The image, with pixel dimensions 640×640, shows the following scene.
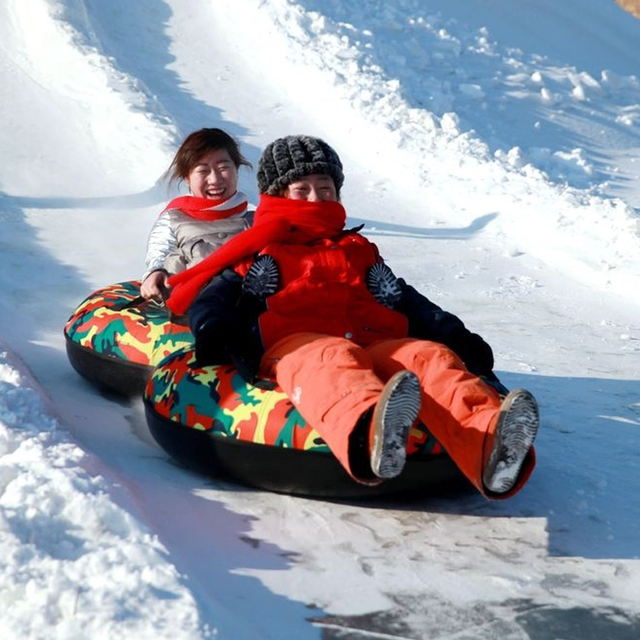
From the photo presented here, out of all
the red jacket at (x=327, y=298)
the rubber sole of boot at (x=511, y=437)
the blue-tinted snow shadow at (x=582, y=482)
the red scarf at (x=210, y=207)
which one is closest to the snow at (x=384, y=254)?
the blue-tinted snow shadow at (x=582, y=482)

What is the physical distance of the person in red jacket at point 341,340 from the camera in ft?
10.3

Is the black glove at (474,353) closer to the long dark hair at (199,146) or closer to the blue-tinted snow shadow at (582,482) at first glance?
the blue-tinted snow shadow at (582,482)

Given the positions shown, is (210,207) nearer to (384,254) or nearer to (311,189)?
(311,189)

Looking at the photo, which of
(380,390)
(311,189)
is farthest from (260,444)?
(311,189)

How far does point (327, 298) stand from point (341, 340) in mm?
402

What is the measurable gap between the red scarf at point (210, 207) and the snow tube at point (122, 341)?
1.37 feet

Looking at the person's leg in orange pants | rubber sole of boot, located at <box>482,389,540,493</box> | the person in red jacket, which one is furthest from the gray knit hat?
rubber sole of boot, located at <box>482,389,540,493</box>

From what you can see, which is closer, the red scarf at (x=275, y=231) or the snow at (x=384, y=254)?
the snow at (x=384, y=254)

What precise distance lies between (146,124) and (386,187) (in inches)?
78.3

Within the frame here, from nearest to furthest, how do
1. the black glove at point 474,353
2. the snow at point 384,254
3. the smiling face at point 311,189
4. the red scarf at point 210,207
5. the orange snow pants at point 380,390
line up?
the snow at point 384,254, the orange snow pants at point 380,390, the black glove at point 474,353, the smiling face at point 311,189, the red scarf at point 210,207

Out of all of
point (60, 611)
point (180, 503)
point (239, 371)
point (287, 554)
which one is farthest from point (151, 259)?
point (60, 611)

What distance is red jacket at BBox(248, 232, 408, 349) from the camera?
3896 millimetres

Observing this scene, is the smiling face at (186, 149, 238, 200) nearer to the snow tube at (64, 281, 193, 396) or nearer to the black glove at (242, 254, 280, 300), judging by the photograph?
the snow tube at (64, 281, 193, 396)

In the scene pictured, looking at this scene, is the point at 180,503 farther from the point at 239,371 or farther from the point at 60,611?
the point at 60,611
